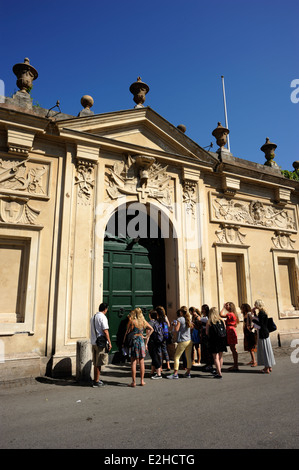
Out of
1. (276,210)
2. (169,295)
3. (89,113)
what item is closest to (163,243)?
(169,295)

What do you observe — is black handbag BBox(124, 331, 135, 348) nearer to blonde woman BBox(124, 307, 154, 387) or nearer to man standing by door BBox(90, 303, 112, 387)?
blonde woman BBox(124, 307, 154, 387)

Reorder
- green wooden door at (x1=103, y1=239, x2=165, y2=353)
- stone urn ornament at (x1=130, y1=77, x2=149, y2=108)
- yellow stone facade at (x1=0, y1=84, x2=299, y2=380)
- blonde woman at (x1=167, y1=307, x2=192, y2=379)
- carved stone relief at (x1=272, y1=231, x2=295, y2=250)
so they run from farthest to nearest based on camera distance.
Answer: carved stone relief at (x1=272, y1=231, x2=295, y2=250) → stone urn ornament at (x1=130, y1=77, x2=149, y2=108) → green wooden door at (x1=103, y1=239, x2=165, y2=353) → yellow stone facade at (x1=0, y1=84, x2=299, y2=380) → blonde woman at (x1=167, y1=307, x2=192, y2=379)

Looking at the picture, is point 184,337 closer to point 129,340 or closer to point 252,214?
point 129,340

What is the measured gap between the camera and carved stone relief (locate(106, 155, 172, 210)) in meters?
7.93

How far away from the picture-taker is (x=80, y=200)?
7363 millimetres

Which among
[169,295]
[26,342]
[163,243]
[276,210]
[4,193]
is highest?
[276,210]

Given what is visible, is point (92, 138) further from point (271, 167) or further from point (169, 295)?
point (271, 167)

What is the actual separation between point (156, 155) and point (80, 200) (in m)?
2.80

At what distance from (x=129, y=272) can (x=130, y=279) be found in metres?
0.20

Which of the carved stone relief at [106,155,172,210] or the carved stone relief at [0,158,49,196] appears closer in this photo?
the carved stone relief at [0,158,49,196]

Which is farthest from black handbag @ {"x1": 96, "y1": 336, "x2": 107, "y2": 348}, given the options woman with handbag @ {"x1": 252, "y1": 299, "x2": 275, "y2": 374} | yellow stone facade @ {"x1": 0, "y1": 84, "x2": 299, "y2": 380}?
woman with handbag @ {"x1": 252, "y1": 299, "x2": 275, "y2": 374}

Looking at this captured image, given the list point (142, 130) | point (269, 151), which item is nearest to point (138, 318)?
point (142, 130)

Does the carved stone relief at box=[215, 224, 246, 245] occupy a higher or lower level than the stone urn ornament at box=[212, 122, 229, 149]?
→ lower

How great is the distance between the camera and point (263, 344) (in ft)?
21.8
